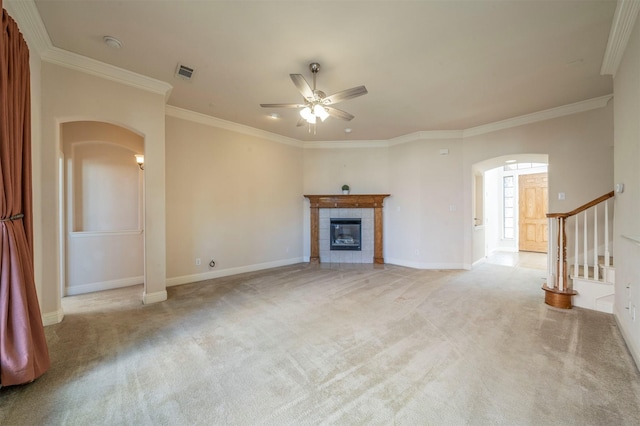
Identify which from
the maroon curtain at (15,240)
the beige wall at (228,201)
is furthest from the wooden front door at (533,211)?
the maroon curtain at (15,240)

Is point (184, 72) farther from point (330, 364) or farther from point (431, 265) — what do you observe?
point (431, 265)

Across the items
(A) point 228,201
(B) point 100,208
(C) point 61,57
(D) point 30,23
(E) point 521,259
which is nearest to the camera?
(D) point 30,23

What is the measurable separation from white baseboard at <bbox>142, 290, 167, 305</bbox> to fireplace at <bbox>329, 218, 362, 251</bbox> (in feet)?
12.0

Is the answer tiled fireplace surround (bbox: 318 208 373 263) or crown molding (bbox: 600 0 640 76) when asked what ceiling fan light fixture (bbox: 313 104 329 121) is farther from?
tiled fireplace surround (bbox: 318 208 373 263)

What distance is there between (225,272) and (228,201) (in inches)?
52.7

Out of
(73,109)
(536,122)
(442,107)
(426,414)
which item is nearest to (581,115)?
(536,122)

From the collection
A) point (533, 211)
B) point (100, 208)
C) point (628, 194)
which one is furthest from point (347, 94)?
point (533, 211)

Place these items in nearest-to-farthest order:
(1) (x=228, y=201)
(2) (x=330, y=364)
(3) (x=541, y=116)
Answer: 1. (2) (x=330, y=364)
2. (3) (x=541, y=116)
3. (1) (x=228, y=201)

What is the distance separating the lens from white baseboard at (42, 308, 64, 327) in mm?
2832

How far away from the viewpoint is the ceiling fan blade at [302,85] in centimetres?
253

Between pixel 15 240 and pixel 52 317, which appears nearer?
pixel 15 240

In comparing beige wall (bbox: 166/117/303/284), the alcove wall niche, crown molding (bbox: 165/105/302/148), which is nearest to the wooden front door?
beige wall (bbox: 166/117/303/284)

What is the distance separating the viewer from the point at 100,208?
4227mm

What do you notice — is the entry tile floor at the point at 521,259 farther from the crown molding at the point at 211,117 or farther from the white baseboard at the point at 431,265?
the crown molding at the point at 211,117
